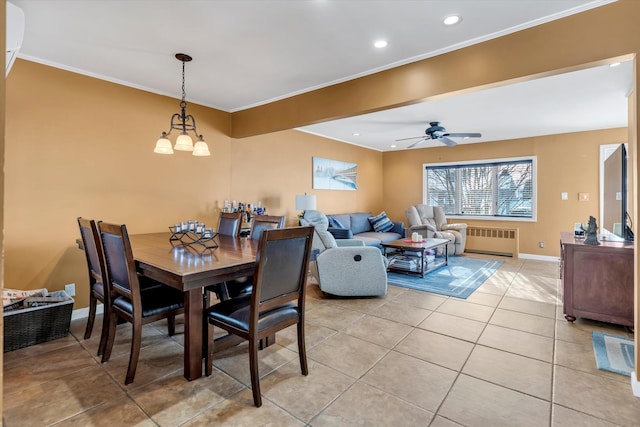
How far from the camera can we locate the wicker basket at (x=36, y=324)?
2.52 metres

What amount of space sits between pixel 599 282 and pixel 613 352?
697 mm

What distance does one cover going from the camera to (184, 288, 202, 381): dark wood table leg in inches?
80.5

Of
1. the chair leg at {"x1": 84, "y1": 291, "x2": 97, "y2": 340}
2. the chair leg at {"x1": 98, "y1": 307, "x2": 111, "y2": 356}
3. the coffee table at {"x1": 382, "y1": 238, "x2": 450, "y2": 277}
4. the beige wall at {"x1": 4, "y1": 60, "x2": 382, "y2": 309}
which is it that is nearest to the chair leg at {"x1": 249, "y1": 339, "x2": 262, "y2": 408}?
the chair leg at {"x1": 98, "y1": 307, "x2": 111, "y2": 356}

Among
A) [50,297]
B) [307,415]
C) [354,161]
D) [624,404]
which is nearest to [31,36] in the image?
[50,297]

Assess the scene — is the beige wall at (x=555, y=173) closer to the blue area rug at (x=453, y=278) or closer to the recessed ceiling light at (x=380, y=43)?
the blue area rug at (x=453, y=278)

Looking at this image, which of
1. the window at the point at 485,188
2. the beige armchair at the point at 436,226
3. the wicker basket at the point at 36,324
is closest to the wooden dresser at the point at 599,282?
the beige armchair at the point at 436,226

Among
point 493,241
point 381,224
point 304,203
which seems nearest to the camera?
point 304,203

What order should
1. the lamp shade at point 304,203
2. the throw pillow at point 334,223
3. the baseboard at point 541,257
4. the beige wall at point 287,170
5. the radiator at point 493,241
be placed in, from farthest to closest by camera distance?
the radiator at point 493,241 → the baseboard at point 541,257 → the throw pillow at point 334,223 → the lamp shade at point 304,203 → the beige wall at point 287,170

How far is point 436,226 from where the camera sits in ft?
22.6

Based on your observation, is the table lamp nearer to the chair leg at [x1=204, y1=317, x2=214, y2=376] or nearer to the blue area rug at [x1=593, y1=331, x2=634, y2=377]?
the chair leg at [x1=204, y1=317, x2=214, y2=376]

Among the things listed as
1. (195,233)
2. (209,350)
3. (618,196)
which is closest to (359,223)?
(618,196)

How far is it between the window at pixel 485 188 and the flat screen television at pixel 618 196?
2880 mm

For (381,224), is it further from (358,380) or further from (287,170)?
(358,380)

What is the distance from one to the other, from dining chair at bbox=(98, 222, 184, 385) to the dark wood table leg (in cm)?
28
